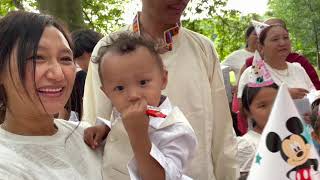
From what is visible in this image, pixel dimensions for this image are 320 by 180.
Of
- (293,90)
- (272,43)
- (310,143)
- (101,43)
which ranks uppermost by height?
(101,43)

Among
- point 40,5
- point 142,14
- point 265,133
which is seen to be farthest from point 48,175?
point 40,5

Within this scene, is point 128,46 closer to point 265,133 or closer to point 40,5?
point 265,133

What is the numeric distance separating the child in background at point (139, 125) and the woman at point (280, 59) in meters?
2.45

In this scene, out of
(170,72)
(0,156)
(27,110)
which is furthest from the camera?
(170,72)

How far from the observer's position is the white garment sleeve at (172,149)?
1821 millimetres

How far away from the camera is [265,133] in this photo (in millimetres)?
1538

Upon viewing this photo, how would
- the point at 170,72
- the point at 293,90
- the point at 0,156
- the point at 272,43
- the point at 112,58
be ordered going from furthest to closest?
the point at 272,43 < the point at 293,90 < the point at 170,72 < the point at 112,58 < the point at 0,156

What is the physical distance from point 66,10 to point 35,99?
5990 millimetres

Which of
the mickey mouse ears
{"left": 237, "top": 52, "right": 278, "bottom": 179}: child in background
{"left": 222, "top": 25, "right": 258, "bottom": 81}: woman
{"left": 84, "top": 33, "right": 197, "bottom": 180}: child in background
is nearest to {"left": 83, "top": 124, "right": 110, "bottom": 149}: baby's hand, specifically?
{"left": 84, "top": 33, "right": 197, "bottom": 180}: child in background

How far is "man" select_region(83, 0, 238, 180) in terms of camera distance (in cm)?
245

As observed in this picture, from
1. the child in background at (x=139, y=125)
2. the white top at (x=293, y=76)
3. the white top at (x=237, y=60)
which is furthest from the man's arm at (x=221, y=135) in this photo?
the white top at (x=237, y=60)

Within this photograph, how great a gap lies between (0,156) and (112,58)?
0.63 meters

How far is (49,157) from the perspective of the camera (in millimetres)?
1821

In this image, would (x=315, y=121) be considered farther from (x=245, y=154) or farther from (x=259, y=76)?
(x=245, y=154)
